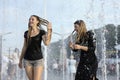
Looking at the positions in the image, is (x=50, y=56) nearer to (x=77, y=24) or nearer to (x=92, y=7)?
(x=92, y=7)

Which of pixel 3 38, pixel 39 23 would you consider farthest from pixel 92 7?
pixel 39 23

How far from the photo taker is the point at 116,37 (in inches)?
679

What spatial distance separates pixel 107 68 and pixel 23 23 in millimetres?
3135

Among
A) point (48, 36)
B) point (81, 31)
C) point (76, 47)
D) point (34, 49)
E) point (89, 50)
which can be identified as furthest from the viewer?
point (34, 49)

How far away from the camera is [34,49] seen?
6.25 meters

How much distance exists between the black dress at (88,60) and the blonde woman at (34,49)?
576 millimetres

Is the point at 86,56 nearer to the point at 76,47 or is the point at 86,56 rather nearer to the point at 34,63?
the point at 76,47

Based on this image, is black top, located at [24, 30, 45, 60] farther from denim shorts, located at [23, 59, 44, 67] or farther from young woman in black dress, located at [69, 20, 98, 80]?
young woman in black dress, located at [69, 20, 98, 80]

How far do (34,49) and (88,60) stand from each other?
87cm

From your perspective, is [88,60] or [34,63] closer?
[88,60]

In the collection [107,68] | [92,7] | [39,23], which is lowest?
[107,68]

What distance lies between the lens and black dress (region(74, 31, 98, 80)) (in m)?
5.78

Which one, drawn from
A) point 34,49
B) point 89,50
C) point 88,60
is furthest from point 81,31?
point 34,49

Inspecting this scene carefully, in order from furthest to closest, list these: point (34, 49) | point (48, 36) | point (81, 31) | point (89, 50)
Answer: point (34, 49)
point (48, 36)
point (81, 31)
point (89, 50)
